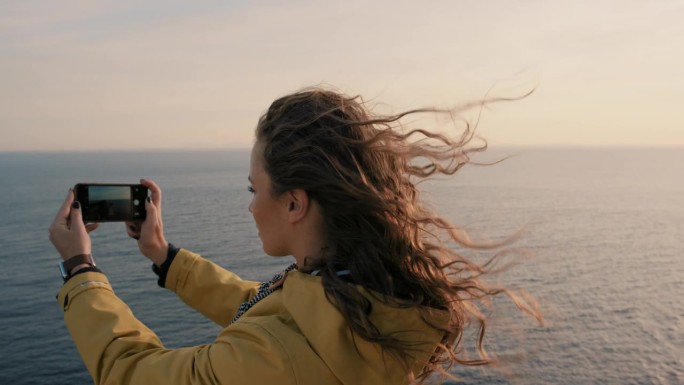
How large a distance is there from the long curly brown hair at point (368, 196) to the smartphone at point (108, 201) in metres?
1.22

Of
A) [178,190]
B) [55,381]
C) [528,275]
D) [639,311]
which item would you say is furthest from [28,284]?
[178,190]

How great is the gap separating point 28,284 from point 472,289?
46160 mm

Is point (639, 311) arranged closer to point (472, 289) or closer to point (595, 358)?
point (595, 358)

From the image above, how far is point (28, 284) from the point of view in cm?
4247

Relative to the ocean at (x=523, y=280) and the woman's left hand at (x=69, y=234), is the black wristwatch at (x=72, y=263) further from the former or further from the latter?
the ocean at (x=523, y=280)

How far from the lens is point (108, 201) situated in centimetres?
340

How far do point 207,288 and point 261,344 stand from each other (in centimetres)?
133

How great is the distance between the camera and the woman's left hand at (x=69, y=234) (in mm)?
2572

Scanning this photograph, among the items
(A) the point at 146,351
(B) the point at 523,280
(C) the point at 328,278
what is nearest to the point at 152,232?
(A) the point at 146,351

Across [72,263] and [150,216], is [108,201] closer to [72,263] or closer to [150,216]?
[150,216]

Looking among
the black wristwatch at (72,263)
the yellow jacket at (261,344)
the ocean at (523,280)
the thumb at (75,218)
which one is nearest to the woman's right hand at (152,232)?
the thumb at (75,218)

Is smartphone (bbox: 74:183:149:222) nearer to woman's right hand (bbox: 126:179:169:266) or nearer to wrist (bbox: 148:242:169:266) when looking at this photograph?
woman's right hand (bbox: 126:179:169:266)

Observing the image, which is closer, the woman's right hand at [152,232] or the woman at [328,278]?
the woman at [328,278]

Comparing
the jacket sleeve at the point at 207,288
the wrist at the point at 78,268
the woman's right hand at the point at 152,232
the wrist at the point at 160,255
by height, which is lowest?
the jacket sleeve at the point at 207,288
